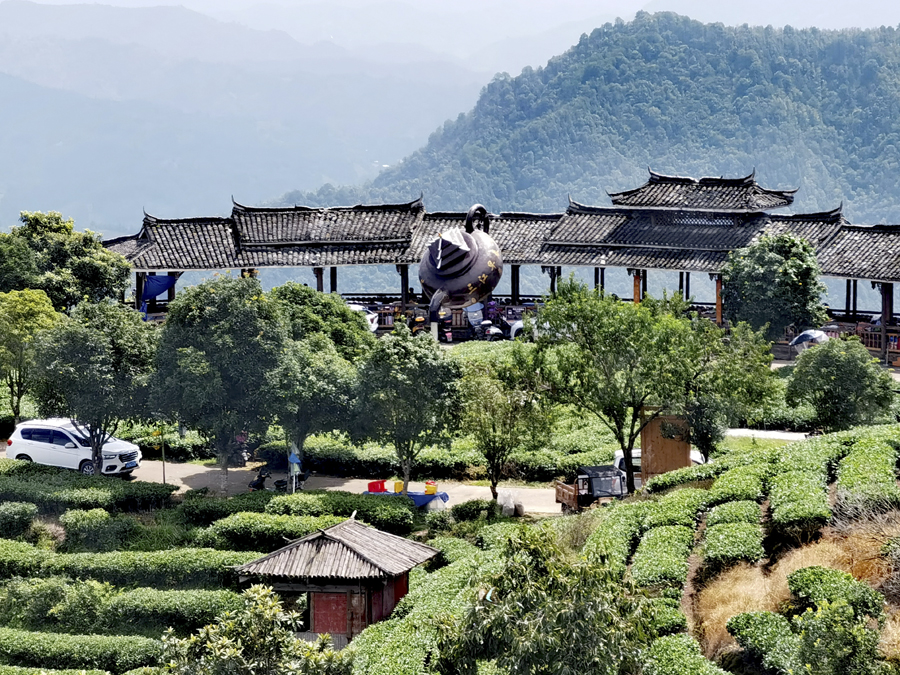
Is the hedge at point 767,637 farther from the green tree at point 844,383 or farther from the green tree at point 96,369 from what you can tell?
the green tree at point 96,369

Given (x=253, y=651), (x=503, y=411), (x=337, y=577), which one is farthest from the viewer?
(x=503, y=411)

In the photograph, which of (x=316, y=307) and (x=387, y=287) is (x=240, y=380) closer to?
(x=316, y=307)

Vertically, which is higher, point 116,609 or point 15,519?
point 15,519

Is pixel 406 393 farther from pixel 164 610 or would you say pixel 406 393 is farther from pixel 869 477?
pixel 869 477

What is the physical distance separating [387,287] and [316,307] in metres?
142

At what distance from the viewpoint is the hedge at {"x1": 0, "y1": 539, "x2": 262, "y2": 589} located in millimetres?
33188

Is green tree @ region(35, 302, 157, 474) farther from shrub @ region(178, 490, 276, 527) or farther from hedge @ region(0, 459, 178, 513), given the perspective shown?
shrub @ region(178, 490, 276, 527)

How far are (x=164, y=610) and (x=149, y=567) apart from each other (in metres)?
2.26

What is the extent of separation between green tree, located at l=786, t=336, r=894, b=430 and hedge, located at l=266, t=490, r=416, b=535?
A: 1378 centimetres

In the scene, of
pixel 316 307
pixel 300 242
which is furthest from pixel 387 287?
pixel 316 307

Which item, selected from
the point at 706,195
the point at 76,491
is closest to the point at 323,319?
the point at 76,491

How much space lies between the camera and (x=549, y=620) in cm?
1977

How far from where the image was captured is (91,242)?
56.2 metres

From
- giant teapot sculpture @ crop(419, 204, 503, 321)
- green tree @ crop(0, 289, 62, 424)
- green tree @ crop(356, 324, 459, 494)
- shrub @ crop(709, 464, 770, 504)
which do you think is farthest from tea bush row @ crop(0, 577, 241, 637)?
giant teapot sculpture @ crop(419, 204, 503, 321)
